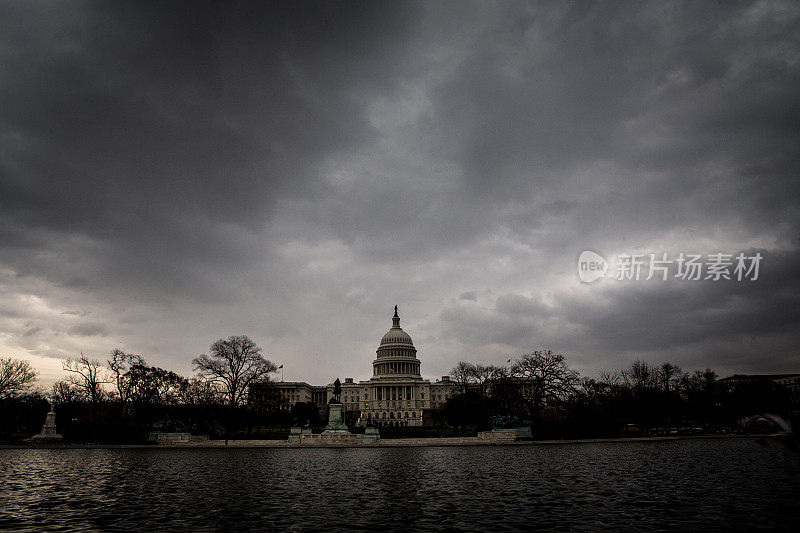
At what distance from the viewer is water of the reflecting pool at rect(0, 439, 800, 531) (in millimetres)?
13203

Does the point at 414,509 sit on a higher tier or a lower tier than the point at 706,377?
lower

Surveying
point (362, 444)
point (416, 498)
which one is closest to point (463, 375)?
point (362, 444)

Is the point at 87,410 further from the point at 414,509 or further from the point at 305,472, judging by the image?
the point at 414,509

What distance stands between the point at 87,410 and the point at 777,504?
A: 246ft

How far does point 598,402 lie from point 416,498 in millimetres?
69079

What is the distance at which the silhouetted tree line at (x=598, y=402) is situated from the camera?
69.3 meters

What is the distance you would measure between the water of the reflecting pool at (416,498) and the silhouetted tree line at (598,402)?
42917mm

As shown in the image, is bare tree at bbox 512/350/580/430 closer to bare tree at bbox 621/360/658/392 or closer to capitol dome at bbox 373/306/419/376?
bare tree at bbox 621/360/658/392

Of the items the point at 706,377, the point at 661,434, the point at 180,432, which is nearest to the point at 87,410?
the point at 180,432

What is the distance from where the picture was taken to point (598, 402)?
261 ft

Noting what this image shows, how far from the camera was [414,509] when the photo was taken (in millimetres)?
15500

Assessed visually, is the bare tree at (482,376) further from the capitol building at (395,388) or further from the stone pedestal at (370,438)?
the capitol building at (395,388)

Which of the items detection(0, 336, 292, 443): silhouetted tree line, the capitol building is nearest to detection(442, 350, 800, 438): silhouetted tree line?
detection(0, 336, 292, 443): silhouetted tree line

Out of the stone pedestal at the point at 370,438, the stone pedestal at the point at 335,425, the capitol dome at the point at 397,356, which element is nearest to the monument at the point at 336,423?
the stone pedestal at the point at 335,425
